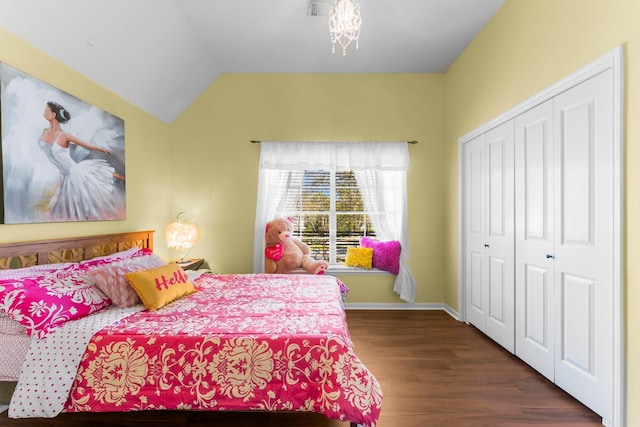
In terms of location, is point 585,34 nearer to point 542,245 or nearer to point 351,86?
point 542,245

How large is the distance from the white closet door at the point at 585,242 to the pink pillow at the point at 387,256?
6.86 feet

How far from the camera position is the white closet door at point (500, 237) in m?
3.06

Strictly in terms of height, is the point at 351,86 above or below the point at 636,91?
above

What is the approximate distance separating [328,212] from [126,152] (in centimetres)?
239

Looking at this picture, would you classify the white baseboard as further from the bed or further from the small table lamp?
the bed

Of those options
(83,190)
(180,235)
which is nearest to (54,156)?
(83,190)

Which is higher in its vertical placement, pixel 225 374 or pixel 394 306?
pixel 225 374

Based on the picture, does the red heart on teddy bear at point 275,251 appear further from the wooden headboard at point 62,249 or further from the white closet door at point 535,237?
the white closet door at point 535,237

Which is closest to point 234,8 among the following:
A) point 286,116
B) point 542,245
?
point 286,116

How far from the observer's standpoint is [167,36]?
328 centimetres

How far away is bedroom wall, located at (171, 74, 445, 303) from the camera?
4484mm

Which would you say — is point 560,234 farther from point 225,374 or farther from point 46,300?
point 46,300

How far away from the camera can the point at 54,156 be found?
8.37 feet

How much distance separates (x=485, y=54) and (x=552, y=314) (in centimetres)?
243
